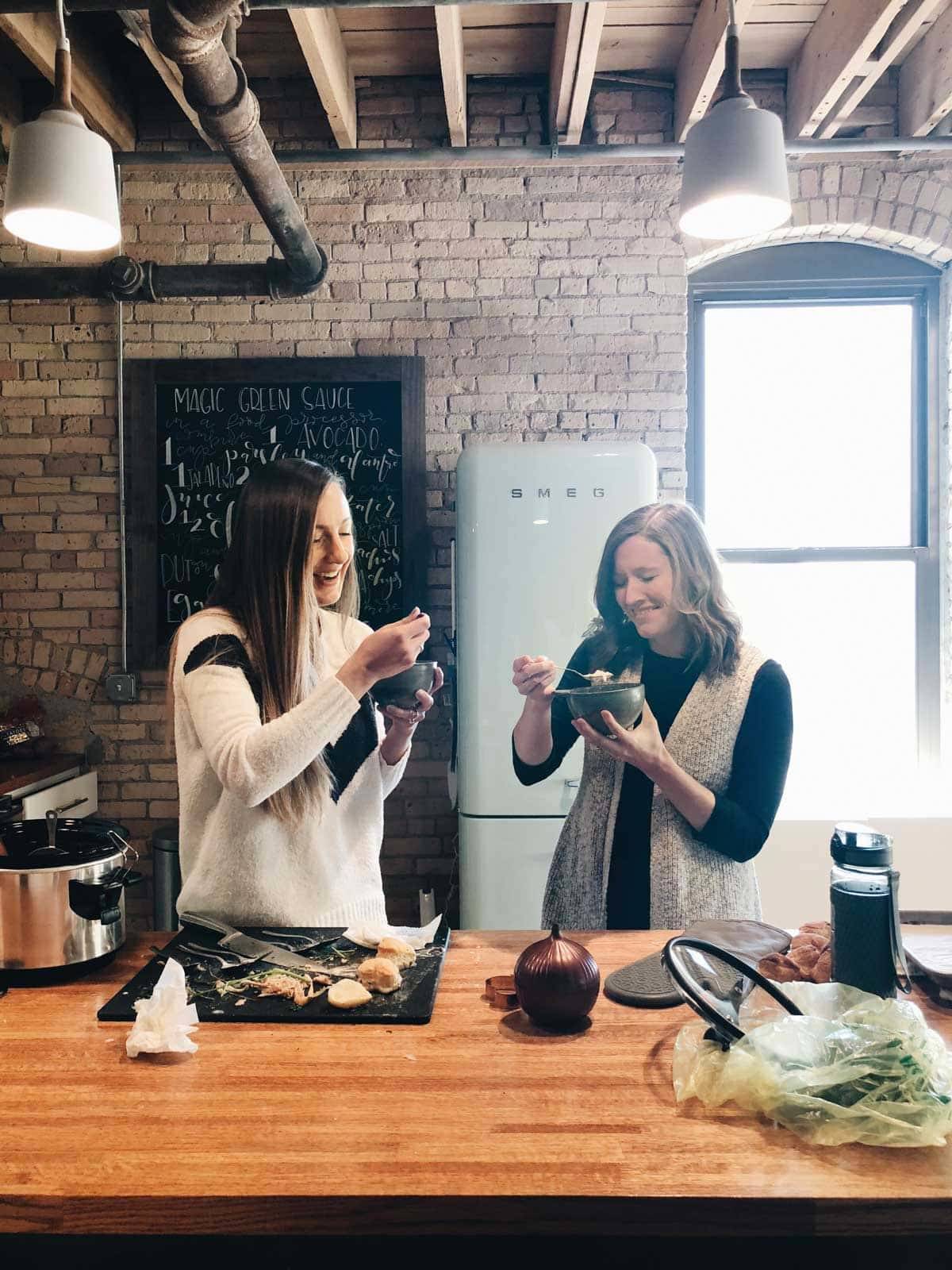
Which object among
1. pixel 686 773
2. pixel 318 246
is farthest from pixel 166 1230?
pixel 318 246

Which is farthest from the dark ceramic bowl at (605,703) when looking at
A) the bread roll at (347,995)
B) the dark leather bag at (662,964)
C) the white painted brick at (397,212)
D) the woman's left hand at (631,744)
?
the white painted brick at (397,212)

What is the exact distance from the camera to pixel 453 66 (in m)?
2.96

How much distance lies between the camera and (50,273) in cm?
325

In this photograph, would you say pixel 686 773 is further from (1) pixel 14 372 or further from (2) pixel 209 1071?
(1) pixel 14 372

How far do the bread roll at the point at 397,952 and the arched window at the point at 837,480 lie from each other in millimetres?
2571

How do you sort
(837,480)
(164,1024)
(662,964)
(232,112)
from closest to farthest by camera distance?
1. (164,1024)
2. (662,964)
3. (232,112)
4. (837,480)

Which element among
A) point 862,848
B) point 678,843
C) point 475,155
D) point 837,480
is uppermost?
point 475,155

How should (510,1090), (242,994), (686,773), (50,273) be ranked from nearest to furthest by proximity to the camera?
(510,1090), (242,994), (686,773), (50,273)

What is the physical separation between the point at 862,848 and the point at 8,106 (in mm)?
3632

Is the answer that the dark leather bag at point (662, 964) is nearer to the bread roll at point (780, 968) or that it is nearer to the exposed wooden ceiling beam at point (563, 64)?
the bread roll at point (780, 968)

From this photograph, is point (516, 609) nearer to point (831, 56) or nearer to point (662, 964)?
point (662, 964)

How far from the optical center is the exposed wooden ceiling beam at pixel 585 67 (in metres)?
2.73

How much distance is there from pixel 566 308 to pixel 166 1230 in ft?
10.4

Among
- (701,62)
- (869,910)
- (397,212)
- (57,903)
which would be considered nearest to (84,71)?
(397,212)
